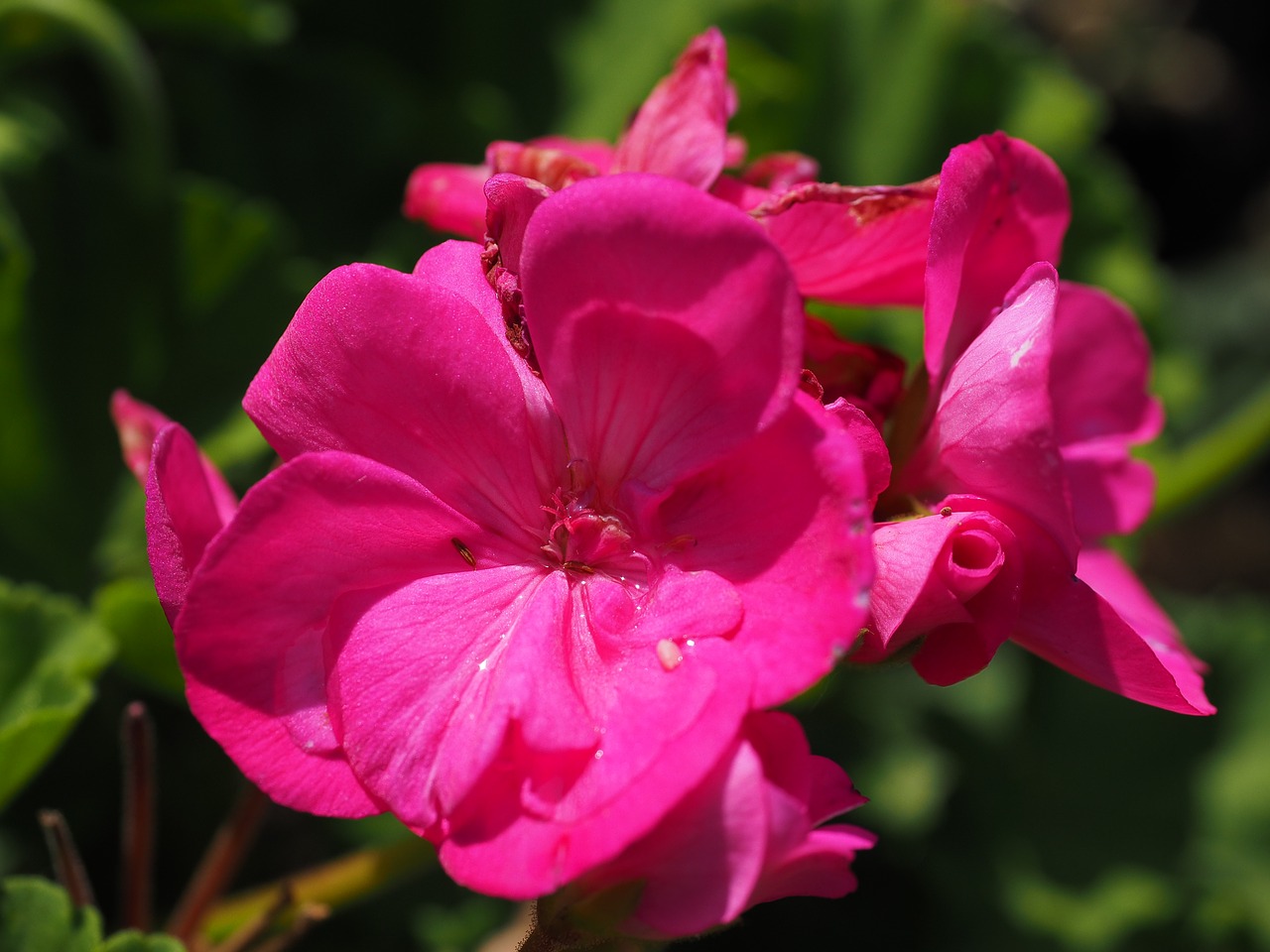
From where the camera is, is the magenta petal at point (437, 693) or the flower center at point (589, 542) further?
the flower center at point (589, 542)

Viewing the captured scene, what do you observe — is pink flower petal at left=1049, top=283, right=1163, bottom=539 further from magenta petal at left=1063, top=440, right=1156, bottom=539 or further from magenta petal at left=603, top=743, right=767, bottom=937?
magenta petal at left=603, top=743, right=767, bottom=937

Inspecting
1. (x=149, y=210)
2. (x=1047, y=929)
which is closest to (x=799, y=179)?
(x=149, y=210)

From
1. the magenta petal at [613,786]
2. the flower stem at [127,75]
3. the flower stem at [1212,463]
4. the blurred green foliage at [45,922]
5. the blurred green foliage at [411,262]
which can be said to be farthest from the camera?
the flower stem at [1212,463]

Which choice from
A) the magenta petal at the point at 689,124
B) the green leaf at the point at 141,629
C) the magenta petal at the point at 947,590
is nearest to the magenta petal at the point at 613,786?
the magenta petal at the point at 947,590

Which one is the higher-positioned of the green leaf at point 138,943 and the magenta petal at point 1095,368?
the magenta petal at point 1095,368

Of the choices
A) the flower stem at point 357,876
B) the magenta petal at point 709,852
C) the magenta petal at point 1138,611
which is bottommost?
the flower stem at point 357,876

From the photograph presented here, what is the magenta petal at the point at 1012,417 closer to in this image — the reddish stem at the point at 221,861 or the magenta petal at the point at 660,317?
the magenta petal at the point at 660,317
